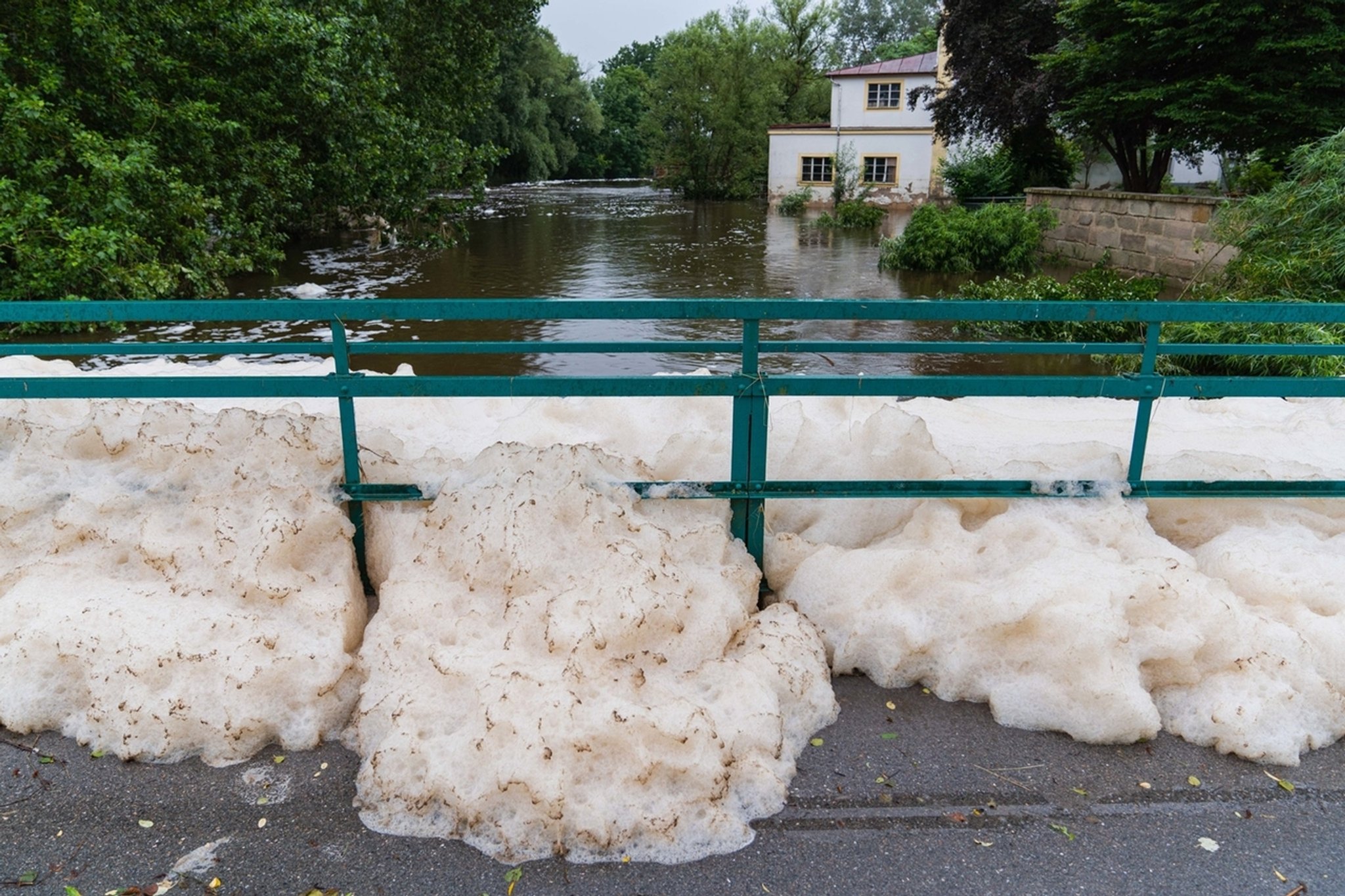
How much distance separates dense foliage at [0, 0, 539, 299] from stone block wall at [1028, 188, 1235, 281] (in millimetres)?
13105

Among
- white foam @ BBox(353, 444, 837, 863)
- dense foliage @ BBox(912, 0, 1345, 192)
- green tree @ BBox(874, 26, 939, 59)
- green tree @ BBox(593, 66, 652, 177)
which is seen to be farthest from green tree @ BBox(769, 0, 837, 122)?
white foam @ BBox(353, 444, 837, 863)

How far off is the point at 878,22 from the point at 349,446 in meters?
119

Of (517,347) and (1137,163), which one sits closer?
(517,347)

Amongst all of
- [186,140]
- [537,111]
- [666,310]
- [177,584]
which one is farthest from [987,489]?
[537,111]

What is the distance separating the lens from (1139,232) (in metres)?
18.2

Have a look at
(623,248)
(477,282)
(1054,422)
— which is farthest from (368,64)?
(1054,422)

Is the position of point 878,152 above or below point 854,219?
above

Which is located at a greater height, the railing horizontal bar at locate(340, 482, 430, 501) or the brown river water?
the railing horizontal bar at locate(340, 482, 430, 501)

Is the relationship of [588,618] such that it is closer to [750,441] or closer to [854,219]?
[750,441]

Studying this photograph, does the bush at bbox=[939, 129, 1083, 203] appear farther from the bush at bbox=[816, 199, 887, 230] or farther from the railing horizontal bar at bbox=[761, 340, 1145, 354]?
the railing horizontal bar at bbox=[761, 340, 1145, 354]

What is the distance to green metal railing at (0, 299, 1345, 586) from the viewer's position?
323cm

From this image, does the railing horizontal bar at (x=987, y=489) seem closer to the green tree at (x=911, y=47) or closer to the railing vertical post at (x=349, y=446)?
the railing vertical post at (x=349, y=446)

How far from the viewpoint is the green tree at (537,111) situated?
1772 inches

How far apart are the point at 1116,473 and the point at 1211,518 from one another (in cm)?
47
